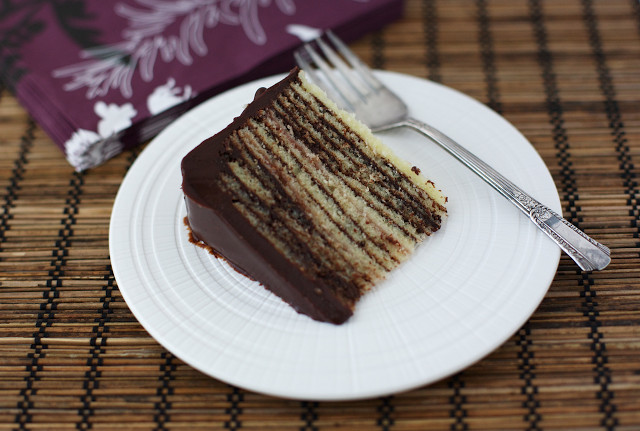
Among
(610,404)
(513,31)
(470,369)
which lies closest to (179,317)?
(470,369)

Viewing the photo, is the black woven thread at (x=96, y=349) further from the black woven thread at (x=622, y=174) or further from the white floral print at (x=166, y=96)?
the black woven thread at (x=622, y=174)

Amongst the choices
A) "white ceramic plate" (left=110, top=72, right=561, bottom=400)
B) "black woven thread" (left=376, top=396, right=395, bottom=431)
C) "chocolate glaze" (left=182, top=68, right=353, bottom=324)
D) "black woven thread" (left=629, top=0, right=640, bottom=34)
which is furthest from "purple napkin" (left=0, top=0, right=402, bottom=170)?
"black woven thread" (left=376, top=396, right=395, bottom=431)

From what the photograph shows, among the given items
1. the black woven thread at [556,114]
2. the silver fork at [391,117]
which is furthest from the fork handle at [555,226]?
the black woven thread at [556,114]

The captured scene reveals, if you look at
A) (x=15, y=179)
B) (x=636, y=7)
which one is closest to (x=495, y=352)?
(x=15, y=179)

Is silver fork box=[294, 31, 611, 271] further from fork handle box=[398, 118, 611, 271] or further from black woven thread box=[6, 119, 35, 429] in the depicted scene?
black woven thread box=[6, 119, 35, 429]

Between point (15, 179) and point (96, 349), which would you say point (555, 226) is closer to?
point (96, 349)

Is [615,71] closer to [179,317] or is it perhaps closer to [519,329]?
[519,329]
